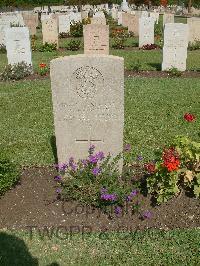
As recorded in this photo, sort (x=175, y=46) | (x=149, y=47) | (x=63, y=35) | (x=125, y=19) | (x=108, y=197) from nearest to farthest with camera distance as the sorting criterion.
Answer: (x=108, y=197)
(x=175, y=46)
(x=149, y=47)
(x=63, y=35)
(x=125, y=19)

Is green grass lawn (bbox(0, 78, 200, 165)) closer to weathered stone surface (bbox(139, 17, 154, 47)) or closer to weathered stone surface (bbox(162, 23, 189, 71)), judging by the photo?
weathered stone surface (bbox(162, 23, 189, 71))

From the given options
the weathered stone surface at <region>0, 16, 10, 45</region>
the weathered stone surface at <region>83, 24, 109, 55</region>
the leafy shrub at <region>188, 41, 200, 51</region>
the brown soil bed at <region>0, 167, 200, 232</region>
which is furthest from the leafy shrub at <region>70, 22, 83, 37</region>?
the brown soil bed at <region>0, 167, 200, 232</region>

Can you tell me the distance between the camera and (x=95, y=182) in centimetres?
531

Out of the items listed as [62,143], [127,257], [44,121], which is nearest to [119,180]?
[62,143]

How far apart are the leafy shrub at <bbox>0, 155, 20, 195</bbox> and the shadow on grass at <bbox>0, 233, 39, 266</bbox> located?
2.98 feet

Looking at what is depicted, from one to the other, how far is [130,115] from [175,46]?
5631mm

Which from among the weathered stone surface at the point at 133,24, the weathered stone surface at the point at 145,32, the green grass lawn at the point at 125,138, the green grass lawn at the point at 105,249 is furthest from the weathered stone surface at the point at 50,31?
the green grass lawn at the point at 105,249

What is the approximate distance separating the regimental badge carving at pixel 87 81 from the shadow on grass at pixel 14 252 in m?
2.09

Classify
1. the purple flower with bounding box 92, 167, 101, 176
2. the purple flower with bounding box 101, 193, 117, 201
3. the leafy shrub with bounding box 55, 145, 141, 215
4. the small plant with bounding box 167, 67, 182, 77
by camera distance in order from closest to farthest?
the purple flower with bounding box 101, 193, 117, 201 < the leafy shrub with bounding box 55, 145, 141, 215 < the purple flower with bounding box 92, 167, 101, 176 < the small plant with bounding box 167, 67, 182, 77

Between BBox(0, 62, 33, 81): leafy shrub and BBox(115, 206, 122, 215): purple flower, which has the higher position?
BBox(0, 62, 33, 81): leafy shrub

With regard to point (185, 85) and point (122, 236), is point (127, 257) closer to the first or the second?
point (122, 236)

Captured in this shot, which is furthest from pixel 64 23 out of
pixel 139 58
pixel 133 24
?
pixel 139 58

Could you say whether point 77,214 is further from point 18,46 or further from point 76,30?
point 76,30

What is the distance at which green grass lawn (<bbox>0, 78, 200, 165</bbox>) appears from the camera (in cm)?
738
